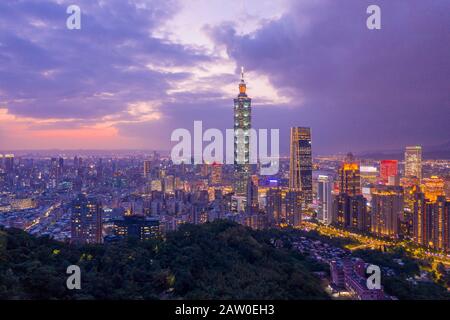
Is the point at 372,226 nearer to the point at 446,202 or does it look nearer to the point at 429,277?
the point at 446,202

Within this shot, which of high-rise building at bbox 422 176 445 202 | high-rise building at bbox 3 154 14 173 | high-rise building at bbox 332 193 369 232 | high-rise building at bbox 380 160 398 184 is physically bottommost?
high-rise building at bbox 332 193 369 232

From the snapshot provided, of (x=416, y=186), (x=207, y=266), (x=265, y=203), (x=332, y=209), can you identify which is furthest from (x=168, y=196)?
(x=207, y=266)

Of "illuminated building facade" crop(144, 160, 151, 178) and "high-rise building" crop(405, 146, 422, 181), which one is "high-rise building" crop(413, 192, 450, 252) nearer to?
"high-rise building" crop(405, 146, 422, 181)

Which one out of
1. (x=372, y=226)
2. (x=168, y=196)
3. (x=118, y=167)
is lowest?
(x=372, y=226)

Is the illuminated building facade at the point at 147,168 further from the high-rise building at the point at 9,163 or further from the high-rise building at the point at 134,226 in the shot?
the high-rise building at the point at 9,163

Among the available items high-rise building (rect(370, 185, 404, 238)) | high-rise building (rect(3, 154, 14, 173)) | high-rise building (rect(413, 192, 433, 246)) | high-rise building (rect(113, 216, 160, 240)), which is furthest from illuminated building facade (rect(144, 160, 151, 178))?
high-rise building (rect(413, 192, 433, 246))

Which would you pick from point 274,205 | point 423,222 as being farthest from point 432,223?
point 274,205

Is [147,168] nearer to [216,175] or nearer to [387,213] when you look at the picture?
[216,175]
